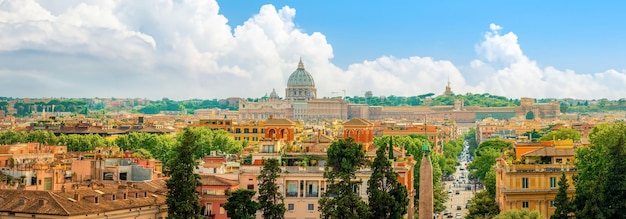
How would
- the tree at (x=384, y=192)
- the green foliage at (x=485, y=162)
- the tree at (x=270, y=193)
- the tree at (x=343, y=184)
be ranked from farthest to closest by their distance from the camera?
the green foliage at (x=485, y=162) → the tree at (x=384, y=192) → the tree at (x=270, y=193) → the tree at (x=343, y=184)

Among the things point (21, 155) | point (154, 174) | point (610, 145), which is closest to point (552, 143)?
point (610, 145)

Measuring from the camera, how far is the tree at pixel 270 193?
4628 centimetres

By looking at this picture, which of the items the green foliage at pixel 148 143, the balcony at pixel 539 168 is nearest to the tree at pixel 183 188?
the balcony at pixel 539 168

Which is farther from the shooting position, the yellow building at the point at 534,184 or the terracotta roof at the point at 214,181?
the yellow building at the point at 534,184

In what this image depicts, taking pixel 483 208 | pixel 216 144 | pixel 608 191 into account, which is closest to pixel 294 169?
pixel 483 208

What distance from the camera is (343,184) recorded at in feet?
153

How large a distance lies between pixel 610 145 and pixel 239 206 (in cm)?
1556

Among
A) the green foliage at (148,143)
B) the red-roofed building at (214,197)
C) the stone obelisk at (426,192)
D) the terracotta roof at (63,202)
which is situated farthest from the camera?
the green foliage at (148,143)

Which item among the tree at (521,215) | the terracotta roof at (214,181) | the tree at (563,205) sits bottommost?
the tree at (521,215)

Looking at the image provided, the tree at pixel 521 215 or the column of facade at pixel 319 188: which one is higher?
the column of facade at pixel 319 188

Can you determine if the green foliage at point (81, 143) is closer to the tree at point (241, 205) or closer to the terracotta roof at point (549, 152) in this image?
the terracotta roof at point (549, 152)

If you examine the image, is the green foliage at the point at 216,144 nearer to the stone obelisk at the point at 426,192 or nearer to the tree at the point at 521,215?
the tree at the point at 521,215

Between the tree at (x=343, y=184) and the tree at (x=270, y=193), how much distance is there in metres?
1.81

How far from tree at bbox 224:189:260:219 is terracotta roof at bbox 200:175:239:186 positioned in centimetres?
261
